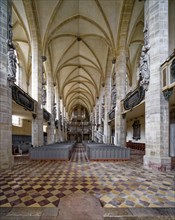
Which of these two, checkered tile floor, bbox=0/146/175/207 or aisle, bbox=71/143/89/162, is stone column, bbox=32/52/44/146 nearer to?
aisle, bbox=71/143/89/162

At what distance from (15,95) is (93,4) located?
1016 centimetres

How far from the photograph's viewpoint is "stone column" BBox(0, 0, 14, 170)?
6727 mm

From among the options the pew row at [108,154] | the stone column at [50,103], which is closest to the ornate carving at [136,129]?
the pew row at [108,154]

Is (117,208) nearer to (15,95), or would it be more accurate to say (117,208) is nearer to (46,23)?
(15,95)

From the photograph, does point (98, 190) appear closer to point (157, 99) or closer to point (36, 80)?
point (157, 99)

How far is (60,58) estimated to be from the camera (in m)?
19.0

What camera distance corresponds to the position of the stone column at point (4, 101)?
6.73m

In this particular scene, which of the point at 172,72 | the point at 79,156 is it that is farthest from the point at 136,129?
the point at 172,72

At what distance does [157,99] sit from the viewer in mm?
6934

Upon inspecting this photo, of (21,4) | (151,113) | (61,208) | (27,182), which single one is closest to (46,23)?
(21,4)

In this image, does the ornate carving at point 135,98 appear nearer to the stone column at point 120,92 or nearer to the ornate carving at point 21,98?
the stone column at point 120,92

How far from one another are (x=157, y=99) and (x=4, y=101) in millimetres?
7125

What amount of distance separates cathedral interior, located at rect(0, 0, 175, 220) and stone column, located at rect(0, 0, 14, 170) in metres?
0.04

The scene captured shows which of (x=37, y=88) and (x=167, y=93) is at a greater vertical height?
(x=37, y=88)
